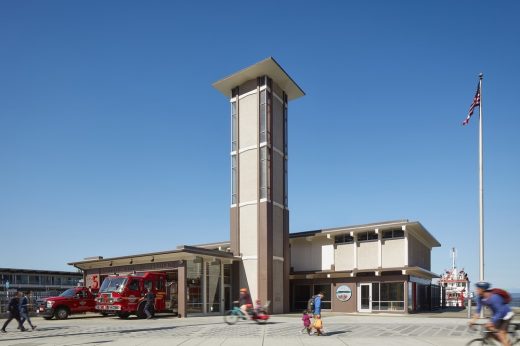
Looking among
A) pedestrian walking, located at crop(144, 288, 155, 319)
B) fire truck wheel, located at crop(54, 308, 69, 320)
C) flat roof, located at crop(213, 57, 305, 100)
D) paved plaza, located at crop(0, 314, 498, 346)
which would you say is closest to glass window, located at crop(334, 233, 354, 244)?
flat roof, located at crop(213, 57, 305, 100)

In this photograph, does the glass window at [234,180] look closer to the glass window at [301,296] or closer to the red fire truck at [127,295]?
the glass window at [301,296]

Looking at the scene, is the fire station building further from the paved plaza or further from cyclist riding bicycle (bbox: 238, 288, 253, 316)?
the paved plaza

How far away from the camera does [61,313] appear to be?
95.8 ft

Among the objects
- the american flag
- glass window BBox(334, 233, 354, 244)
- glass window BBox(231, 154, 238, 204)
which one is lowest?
glass window BBox(334, 233, 354, 244)

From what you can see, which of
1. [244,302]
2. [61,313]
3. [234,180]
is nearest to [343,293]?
[234,180]

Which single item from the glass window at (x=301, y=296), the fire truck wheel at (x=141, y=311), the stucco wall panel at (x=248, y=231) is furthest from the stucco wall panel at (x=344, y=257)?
the fire truck wheel at (x=141, y=311)

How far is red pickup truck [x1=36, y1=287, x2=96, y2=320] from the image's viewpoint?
1139 inches

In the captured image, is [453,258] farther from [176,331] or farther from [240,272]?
[176,331]

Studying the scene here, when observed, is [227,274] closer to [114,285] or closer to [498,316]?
[114,285]

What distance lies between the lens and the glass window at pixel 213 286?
32.2 metres

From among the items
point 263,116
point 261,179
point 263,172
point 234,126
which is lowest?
point 261,179

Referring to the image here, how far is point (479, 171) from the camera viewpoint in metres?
28.6

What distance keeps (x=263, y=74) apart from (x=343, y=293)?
17.2 metres

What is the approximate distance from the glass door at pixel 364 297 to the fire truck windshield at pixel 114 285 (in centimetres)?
1651
